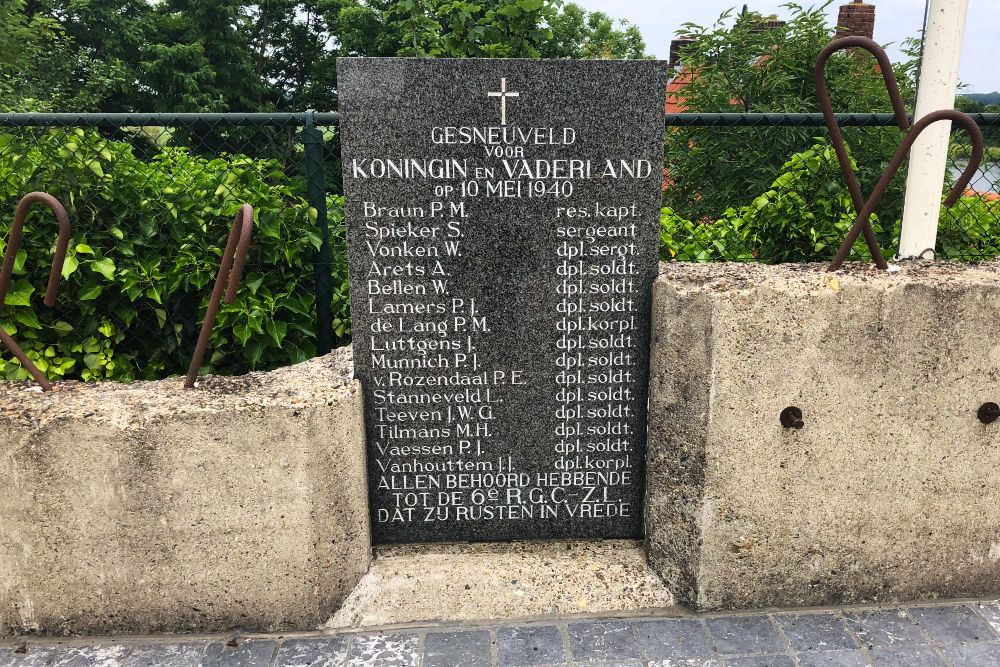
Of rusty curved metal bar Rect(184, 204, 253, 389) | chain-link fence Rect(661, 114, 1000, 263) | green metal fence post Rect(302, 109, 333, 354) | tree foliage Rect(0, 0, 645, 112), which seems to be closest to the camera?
rusty curved metal bar Rect(184, 204, 253, 389)

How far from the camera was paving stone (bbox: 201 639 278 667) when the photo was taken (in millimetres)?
2572

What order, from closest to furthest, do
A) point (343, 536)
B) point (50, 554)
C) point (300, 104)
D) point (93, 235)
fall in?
point (50, 554) → point (343, 536) → point (93, 235) → point (300, 104)

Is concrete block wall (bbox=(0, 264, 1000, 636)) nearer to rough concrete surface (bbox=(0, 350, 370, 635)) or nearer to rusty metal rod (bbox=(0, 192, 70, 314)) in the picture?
rough concrete surface (bbox=(0, 350, 370, 635))

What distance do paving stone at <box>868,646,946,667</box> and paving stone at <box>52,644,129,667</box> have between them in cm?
266

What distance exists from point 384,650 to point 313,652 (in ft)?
0.83

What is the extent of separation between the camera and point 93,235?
299cm

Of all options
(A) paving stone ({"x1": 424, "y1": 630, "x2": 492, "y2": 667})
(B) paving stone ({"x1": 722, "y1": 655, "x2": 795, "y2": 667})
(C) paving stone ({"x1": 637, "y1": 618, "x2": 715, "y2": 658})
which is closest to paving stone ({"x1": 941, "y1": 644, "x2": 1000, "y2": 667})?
(B) paving stone ({"x1": 722, "y1": 655, "x2": 795, "y2": 667})

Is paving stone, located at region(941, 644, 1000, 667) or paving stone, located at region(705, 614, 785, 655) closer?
paving stone, located at region(941, 644, 1000, 667)

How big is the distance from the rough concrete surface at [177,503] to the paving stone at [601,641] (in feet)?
3.00

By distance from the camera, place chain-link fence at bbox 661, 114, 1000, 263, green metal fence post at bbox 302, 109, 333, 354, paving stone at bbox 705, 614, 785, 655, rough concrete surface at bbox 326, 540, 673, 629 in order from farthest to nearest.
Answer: chain-link fence at bbox 661, 114, 1000, 263 → green metal fence post at bbox 302, 109, 333, 354 → rough concrete surface at bbox 326, 540, 673, 629 → paving stone at bbox 705, 614, 785, 655

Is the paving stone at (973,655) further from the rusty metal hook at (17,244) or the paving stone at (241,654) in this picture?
the rusty metal hook at (17,244)

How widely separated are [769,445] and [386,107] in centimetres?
188

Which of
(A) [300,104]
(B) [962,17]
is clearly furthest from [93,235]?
(A) [300,104]

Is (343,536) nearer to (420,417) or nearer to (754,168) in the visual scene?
(420,417)
